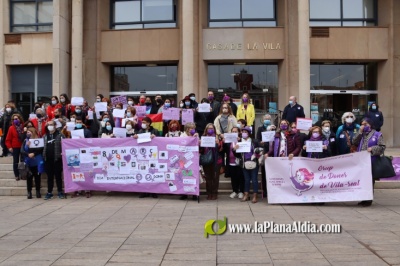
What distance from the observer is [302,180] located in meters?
11.1

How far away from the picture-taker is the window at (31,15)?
2506 centimetres

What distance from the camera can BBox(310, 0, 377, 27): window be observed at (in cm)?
2384

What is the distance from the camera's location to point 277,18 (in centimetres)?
2391

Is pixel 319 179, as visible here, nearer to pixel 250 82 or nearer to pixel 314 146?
pixel 314 146

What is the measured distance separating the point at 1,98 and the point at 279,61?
15.2 meters

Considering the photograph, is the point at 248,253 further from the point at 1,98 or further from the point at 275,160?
the point at 1,98

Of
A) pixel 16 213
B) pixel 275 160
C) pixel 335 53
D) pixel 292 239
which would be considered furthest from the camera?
pixel 335 53

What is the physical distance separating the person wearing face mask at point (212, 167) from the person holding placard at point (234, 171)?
9.9 inches

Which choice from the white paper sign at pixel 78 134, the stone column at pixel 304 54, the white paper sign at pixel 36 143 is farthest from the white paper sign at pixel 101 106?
the stone column at pixel 304 54

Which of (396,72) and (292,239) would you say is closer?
(292,239)

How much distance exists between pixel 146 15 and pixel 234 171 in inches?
599

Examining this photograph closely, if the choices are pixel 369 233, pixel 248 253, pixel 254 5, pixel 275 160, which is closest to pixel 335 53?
pixel 254 5

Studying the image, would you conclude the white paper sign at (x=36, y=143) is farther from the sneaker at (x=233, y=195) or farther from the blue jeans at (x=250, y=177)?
the blue jeans at (x=250, y=177)

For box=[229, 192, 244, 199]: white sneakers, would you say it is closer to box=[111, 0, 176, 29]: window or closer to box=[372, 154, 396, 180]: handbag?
box=[372, 154, 396, 180]: handbag
